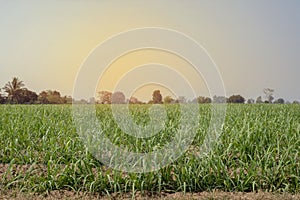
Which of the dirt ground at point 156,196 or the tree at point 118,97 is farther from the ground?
the tree at point 118,97

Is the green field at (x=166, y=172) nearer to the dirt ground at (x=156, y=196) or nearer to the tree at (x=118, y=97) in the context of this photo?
the dirt ground at (x=156, y=196)

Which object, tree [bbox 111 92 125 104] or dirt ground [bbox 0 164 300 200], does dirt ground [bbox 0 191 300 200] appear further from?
tree [bbox 111 92 125 104]

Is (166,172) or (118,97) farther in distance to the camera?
(118,97)

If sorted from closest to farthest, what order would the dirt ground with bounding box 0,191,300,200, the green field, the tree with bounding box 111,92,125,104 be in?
1. the dirt ground with bounding box 0,191,300,200
2. the green field
3. the tree with bounding box 111,92,125,104

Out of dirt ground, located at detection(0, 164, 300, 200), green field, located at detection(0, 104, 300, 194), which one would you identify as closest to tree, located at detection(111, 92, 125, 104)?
green field, located at detection(0, 104, 300, 194)

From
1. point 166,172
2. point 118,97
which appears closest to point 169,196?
point 166,172

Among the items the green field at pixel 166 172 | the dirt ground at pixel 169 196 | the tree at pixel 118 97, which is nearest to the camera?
the dirt ground at pixel 169 196

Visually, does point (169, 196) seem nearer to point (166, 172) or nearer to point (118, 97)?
point (166, 172)

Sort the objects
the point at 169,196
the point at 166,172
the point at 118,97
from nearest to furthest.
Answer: the point at 169,196
the point at 166,172
the point at 118,97

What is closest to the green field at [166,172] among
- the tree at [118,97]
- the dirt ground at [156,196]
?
the dirt ground at [156,196]

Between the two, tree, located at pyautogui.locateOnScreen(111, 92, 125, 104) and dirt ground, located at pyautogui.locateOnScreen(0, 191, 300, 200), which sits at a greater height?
tree, located at pyautogui.locateOnScreen(111, 92, 125, 104)

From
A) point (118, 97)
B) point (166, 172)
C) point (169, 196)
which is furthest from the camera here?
point (118, 97)

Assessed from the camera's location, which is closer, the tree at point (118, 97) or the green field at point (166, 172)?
the green field at point (166, 172)

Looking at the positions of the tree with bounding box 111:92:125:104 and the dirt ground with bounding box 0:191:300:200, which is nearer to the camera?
the dirt ground with bounding box 0:191:300:200
